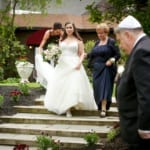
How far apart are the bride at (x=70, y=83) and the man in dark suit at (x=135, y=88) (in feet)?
23.3

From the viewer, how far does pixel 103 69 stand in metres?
11.5

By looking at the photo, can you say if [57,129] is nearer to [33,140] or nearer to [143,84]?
[33,140]

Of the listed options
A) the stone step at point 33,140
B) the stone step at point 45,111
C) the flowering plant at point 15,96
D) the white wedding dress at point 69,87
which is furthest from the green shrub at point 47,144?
the flowering plant at point 15,96

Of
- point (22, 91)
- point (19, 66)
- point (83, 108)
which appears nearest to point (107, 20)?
point (83, 108)

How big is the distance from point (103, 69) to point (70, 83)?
36.1 inches

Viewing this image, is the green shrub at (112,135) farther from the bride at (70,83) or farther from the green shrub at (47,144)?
the bride at (70,83)

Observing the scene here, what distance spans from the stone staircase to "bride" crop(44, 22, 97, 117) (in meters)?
0.21

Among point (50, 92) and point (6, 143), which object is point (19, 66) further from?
point (6, 143)

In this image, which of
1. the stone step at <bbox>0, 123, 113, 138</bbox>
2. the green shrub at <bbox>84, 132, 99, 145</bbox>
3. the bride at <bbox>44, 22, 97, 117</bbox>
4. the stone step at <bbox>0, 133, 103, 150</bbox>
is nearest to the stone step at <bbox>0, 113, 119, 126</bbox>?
the stone step at <bbox>0, 123, 113, 138</bbox>

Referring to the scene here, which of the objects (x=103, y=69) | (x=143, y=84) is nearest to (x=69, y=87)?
(x=103, y=69)

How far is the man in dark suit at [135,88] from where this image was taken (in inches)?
176

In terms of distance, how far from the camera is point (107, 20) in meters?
10.5

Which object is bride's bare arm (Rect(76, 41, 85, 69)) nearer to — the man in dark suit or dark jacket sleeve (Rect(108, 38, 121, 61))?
dark jacket sleeve (Rect(108, 38, 121, 61))

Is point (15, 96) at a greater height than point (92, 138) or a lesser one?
greater
